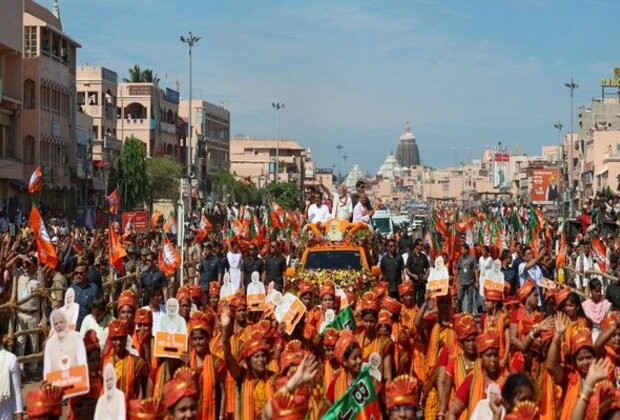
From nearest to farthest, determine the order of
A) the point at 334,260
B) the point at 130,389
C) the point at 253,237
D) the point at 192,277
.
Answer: the point at 130,389 < the point at 334,260 < the point at 192,277 < the point at 253,237

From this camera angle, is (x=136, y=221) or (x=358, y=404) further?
(x=136, y=221)

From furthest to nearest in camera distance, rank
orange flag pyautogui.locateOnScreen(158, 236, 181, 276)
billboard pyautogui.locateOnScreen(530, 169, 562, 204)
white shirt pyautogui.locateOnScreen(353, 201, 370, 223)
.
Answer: billboard pyautogui.locateOnScreen(530, 169, 562, 204) < orange flag pyautogui.locateOnScreen(158, 236, 181, 276) < white shirt pyautogui.locateOnScreen(353, 201, 370, 223)

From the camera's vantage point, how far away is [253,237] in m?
35.5

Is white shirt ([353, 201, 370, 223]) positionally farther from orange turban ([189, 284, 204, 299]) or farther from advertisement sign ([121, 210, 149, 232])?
advertisement sign ([121, 210, 149, 232])

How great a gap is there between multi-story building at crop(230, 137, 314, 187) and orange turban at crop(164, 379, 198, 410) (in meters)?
135

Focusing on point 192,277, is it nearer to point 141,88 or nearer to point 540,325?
point 540,325

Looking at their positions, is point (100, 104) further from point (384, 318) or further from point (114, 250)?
point (384, 318)

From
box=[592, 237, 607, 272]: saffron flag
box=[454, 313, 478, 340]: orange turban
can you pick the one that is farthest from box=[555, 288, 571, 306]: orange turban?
box=[592, 237, 607, 272]: saffron flag

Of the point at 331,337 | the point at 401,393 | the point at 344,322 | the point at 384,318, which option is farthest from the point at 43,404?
the point at 344,322

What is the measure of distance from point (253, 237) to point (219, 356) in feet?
81.5

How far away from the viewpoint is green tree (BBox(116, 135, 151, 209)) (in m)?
71.4

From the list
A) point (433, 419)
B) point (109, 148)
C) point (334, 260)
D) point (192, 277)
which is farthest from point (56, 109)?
point (433, 419)

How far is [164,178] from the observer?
8188cm

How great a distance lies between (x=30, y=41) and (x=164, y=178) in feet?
80.7
